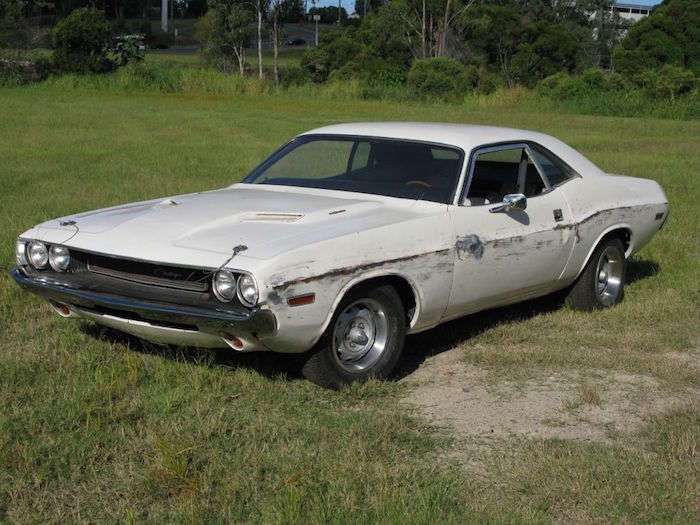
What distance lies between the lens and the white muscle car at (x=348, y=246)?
16.7 ft

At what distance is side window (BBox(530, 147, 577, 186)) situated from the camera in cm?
706

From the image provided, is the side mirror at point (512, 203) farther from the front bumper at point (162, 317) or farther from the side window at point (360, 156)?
the front bumper at point (162, 317)

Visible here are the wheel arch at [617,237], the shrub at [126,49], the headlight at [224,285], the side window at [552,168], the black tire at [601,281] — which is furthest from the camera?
the shrub at [126,49]

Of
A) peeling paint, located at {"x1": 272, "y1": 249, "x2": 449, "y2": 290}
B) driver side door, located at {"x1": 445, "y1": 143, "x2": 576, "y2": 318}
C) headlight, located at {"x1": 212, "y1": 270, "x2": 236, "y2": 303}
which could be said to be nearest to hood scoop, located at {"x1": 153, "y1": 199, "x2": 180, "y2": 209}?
headlight, located at {"x1": 212, "y1": 270, "x2": 236, "y2": 303}

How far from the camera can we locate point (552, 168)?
715 cm

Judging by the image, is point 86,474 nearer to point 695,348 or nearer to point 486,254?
point 486,254

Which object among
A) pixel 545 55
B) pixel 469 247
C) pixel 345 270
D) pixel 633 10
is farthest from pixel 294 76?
pixel 633 10

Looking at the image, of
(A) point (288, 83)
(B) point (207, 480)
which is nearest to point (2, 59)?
(A) point (288, 83)

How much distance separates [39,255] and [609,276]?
4040mm

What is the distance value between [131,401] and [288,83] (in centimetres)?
3050

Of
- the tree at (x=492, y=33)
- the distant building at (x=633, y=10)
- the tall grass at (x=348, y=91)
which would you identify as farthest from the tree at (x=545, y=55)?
the distant building at (x=633, y=10)

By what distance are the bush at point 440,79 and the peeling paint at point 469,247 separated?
25124mm

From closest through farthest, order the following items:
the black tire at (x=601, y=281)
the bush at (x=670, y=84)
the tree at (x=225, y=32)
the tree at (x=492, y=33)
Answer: the black tire at (x=601, y=281) → the bush at (x=670, y=84) → the tree at (x=492, y=33) → the tree at (x=225, y=32)

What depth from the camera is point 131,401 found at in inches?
205
